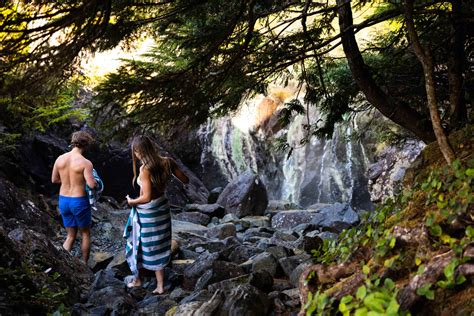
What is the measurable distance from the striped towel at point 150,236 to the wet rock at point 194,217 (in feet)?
24.1

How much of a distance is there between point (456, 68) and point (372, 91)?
0.90 metres

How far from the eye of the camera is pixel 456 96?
4.75m

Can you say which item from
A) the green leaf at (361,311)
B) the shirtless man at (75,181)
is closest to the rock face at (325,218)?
the shirtless man at (75,181)

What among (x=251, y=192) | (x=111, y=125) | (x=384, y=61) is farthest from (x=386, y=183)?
(x=111, y=125)

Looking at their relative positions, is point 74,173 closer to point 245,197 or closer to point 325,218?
point 325,218

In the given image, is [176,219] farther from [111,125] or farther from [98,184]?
[111,125]

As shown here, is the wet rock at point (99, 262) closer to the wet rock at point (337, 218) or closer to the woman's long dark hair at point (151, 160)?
the woman's long dark hair at point (151, 160)

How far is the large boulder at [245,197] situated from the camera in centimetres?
1502

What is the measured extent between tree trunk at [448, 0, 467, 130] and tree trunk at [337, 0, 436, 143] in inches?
19.9

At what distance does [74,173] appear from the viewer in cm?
657

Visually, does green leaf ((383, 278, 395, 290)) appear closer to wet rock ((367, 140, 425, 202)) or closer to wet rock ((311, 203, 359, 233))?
wet rock ((311, 203, 359, 233))

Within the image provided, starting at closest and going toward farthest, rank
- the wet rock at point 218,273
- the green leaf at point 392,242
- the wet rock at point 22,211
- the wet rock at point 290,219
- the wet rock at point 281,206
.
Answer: the green leaf at point 392,242 → the wet rock at point 218,273 → the wet rock at point 22,211 → the wet rock at point 290,219 → the wet rock at point 281,206

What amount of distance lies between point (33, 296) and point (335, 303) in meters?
2.68

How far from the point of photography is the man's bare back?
6562 millimetres
